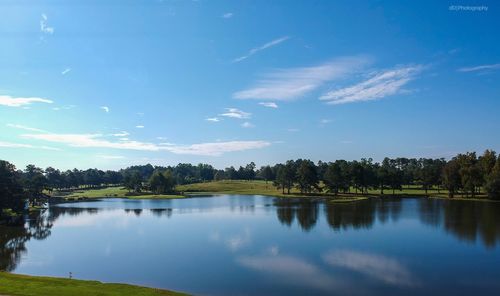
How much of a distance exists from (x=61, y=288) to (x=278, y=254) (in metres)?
21.1

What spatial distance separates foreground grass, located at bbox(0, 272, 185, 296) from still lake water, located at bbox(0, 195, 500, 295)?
3.01m

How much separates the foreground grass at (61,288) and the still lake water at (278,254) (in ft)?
9.86

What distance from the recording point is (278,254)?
42.9 metres

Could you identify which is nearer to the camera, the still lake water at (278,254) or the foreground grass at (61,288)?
the foreground grass at (61,288)

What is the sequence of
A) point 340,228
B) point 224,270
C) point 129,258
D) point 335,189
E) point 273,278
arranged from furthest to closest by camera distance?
1. point 335,189
2. point 340,228
3. point 129,258
4. point 224,270
5. point 273,278

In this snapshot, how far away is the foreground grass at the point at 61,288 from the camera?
26953mm

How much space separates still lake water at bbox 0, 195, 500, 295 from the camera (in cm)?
3180

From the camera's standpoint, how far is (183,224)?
7044cm

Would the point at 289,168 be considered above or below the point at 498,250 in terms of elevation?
above

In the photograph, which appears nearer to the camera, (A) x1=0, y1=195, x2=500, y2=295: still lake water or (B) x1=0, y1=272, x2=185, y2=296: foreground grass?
(B) x1=0, y1=272, x2=185, y2=296: foreground grass

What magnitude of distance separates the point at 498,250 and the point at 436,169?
12058cm

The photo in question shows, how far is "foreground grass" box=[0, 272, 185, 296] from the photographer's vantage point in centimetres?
2695

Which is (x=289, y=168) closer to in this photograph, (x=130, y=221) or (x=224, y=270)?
(x=130, y=221)

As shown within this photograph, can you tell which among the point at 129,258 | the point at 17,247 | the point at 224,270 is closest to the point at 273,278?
the point at 224,270
